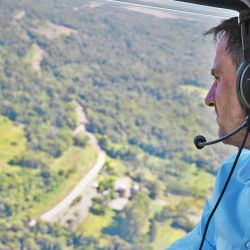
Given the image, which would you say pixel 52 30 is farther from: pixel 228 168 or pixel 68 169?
pixel 228 168

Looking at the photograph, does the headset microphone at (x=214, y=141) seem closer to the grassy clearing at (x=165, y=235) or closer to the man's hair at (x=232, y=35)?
the man's hair at (x=232, y=35)

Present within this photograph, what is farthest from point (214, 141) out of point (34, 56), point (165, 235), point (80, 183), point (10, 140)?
point (165, 235)

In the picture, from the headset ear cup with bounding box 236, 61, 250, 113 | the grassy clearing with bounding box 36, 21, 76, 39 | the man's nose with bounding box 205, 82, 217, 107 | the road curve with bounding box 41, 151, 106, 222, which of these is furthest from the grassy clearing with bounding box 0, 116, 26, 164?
the headset ear cup with bounding box 236, 61, 250, 113

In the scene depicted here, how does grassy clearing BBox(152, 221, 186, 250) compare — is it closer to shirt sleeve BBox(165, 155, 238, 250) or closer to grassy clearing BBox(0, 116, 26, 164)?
grassy clearing BBox(0, 116, 26, 164)

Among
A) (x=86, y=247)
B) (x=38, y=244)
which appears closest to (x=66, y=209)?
(x=38, y=244)

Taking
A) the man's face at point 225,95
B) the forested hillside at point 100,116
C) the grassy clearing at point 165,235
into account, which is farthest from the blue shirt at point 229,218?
the grassy clearing at point 165,235

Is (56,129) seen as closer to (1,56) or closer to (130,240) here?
(1,56)
